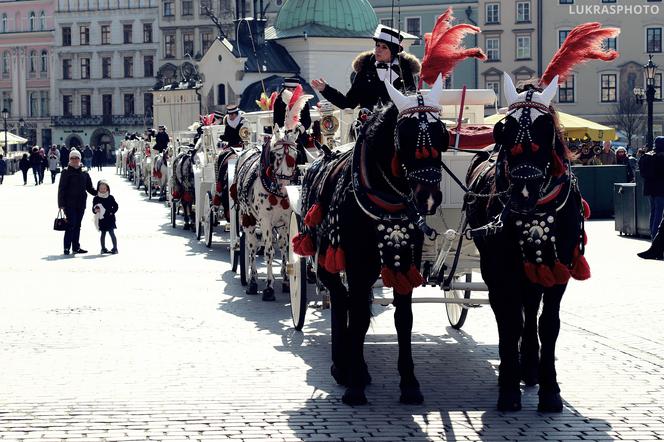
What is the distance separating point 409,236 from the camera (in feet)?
28.5

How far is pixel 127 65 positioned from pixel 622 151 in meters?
88.6

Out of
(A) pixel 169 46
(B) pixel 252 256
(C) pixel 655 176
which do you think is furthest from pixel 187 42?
(B) pixel 252 256

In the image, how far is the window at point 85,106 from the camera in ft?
391

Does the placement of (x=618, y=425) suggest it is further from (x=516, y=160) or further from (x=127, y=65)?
(x=127, y=65)

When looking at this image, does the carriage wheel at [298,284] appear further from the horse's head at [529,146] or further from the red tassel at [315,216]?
the horse's head at [529,146]

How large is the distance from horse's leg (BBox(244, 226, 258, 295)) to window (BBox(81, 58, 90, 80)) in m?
107

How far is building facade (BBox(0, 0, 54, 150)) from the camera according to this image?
393 feet

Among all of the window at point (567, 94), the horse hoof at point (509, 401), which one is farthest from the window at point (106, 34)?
the horse hoof at point (509, 401)

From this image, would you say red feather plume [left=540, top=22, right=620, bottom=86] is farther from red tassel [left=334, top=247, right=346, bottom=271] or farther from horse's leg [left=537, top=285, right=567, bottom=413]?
red tassel [left=334, top=247, right=346, bottom=271]

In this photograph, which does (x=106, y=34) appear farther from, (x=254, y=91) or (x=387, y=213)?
(x=387, y=213)

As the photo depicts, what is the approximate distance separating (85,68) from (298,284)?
11149 cm

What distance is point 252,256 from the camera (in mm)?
15398

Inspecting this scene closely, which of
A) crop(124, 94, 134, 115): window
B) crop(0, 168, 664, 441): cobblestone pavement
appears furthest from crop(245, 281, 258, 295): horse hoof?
crop(124, 94, 134, 115): window

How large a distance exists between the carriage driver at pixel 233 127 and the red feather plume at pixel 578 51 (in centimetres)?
1125
